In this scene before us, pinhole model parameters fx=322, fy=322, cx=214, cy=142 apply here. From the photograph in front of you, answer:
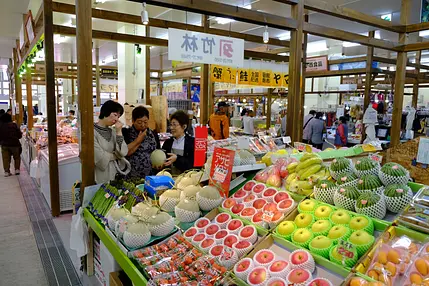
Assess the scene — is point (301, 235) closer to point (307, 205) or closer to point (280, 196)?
point (307, 205)

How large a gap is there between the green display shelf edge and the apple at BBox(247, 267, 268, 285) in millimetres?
594

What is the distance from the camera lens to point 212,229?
7.64ft

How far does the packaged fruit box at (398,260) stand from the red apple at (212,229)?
39.0 inches

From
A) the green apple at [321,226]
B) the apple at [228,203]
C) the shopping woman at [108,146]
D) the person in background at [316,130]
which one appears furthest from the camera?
the person in background at [316,130]

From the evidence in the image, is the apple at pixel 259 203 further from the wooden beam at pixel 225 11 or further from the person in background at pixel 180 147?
the wooden beam at pixel 225 11

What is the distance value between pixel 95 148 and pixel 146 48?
7274mm

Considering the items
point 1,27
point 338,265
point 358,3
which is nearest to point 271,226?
point 338,265

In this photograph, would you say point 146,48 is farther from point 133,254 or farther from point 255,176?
point 133,254

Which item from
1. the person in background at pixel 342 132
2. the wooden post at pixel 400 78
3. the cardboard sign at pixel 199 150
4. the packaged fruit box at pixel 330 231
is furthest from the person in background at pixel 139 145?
the person in background at pixel 342 132

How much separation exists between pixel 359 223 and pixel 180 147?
244cm

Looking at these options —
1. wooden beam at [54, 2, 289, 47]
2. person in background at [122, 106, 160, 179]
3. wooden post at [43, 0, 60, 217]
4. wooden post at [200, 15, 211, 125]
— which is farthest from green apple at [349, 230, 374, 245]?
wooden post at [200, 15, 211, 125]

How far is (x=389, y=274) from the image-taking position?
5.17 ft

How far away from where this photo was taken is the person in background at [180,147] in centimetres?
385

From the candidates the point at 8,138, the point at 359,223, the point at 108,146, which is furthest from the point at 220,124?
the point at 359,223
